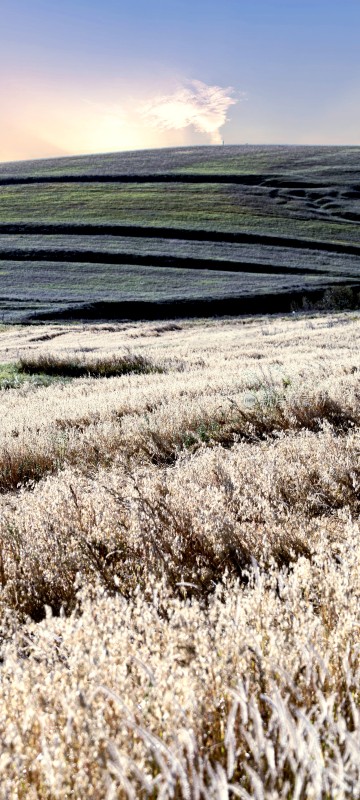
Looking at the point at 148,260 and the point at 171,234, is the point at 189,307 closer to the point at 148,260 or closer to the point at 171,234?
the point at 148,260

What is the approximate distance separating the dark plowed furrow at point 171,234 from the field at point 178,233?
0.46 feet

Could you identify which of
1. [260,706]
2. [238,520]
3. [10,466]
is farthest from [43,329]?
[260,706]

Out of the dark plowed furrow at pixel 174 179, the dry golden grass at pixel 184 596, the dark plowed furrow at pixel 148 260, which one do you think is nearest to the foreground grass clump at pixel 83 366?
the dry golden grass at pixel 184 596

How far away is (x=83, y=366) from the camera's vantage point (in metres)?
18.0

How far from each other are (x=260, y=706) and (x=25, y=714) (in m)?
0.69

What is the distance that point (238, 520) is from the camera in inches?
169

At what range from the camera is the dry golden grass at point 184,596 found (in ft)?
5.39

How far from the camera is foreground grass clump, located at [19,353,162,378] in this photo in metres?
17.4

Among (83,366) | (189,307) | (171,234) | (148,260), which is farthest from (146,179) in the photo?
(83,366)

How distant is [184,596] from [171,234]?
64.3 meters

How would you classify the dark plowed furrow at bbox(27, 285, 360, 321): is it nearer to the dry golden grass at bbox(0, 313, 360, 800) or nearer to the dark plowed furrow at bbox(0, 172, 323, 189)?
the dry golden grass at bbox(0, 313, 360, 800)

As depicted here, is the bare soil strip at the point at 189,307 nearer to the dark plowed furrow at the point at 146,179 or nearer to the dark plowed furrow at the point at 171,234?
the dark plowed furrow at the point at 171,234

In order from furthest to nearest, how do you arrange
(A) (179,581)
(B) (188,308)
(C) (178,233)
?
(C) (178,233)
(B) (188,308)
(A) (179,581)

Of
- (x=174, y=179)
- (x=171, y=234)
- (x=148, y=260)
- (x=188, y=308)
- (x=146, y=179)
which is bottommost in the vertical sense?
(x=188, y=308)
